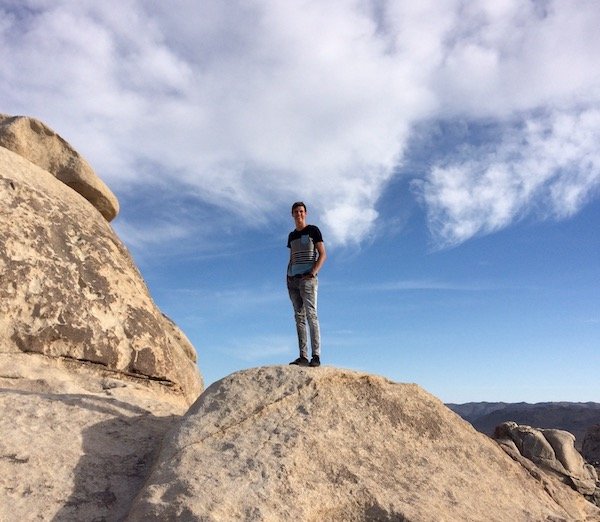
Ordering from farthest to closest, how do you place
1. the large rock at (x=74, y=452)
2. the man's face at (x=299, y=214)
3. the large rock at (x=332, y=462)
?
1. the man's face at (x=299, y=214)
2. the large rock at (x=74, y=452)
3. the large rock at (x=332, y=462)

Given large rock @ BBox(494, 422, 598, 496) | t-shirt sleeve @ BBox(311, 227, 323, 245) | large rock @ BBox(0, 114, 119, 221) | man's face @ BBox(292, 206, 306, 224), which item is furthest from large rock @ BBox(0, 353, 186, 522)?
large rock @ BBox(494, 422, 598, 496)

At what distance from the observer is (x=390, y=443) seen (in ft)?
16.7

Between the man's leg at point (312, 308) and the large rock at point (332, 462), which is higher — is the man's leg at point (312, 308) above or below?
above

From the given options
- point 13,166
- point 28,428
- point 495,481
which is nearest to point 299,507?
point 495,481

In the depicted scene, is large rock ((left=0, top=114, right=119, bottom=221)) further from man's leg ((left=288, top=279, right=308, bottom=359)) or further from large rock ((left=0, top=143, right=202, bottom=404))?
man's leg ((left=288, top=279, right=308, bottom=359))

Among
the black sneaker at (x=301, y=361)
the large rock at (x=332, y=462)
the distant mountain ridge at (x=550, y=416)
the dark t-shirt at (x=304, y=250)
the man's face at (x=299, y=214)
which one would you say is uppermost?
the distant mountain ridge at (x=550, y=416)

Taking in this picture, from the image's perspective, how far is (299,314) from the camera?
656 cm

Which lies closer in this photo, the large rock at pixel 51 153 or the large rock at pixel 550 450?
the large rock at pixel 51 153

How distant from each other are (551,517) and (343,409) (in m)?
1.97

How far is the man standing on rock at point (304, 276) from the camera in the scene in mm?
6383

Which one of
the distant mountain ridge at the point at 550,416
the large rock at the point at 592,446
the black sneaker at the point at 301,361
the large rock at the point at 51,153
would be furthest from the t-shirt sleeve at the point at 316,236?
the distant mountain ridge at the point at 550,416

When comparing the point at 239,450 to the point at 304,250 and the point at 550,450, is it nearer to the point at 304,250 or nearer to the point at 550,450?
the point at 304,250

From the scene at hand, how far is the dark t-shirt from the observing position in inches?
259

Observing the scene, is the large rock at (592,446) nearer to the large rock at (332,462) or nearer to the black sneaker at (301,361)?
the large rock at (332,462)
